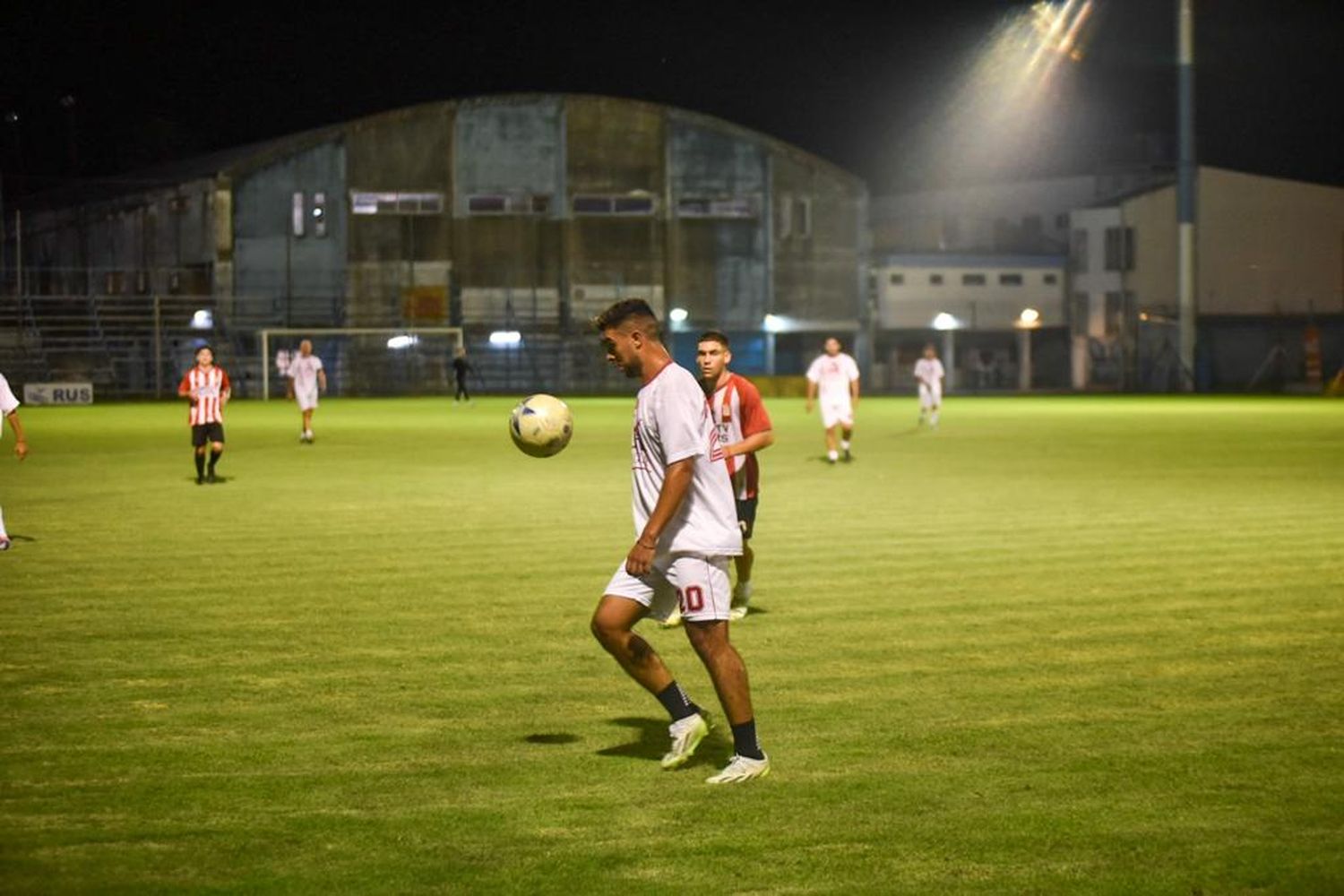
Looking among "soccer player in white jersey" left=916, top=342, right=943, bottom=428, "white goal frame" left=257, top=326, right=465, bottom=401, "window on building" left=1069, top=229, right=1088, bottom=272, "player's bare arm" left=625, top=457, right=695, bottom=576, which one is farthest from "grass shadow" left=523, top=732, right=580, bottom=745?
"window on building" left=1069, top=229, right=1088, bottom=272

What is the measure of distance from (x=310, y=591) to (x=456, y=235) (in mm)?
57460

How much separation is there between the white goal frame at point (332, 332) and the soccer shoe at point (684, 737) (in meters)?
54.5

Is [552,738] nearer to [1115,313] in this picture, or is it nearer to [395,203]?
[395,203]

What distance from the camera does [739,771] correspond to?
719 cm

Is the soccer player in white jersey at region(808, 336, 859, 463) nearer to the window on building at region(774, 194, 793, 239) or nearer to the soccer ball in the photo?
the soccer ball

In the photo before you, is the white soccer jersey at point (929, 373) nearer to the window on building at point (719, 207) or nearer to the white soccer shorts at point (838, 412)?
the white soccer shorts at point (838, 412)

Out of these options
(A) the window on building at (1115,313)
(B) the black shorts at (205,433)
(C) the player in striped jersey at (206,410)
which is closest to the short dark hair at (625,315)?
(C) the player in striped jersey at (206,410)

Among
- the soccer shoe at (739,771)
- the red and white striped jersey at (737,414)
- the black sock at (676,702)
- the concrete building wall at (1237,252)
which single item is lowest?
the soccer shoe at (739,771)

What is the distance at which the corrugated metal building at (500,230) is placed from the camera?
2682 inches

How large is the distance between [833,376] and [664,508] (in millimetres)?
21028

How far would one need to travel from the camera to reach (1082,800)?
22.5 ft

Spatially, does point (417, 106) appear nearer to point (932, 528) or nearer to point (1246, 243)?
point (1246, 243)

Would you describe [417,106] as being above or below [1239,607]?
above

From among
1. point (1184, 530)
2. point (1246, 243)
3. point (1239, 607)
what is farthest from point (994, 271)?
point (1239, 607)
